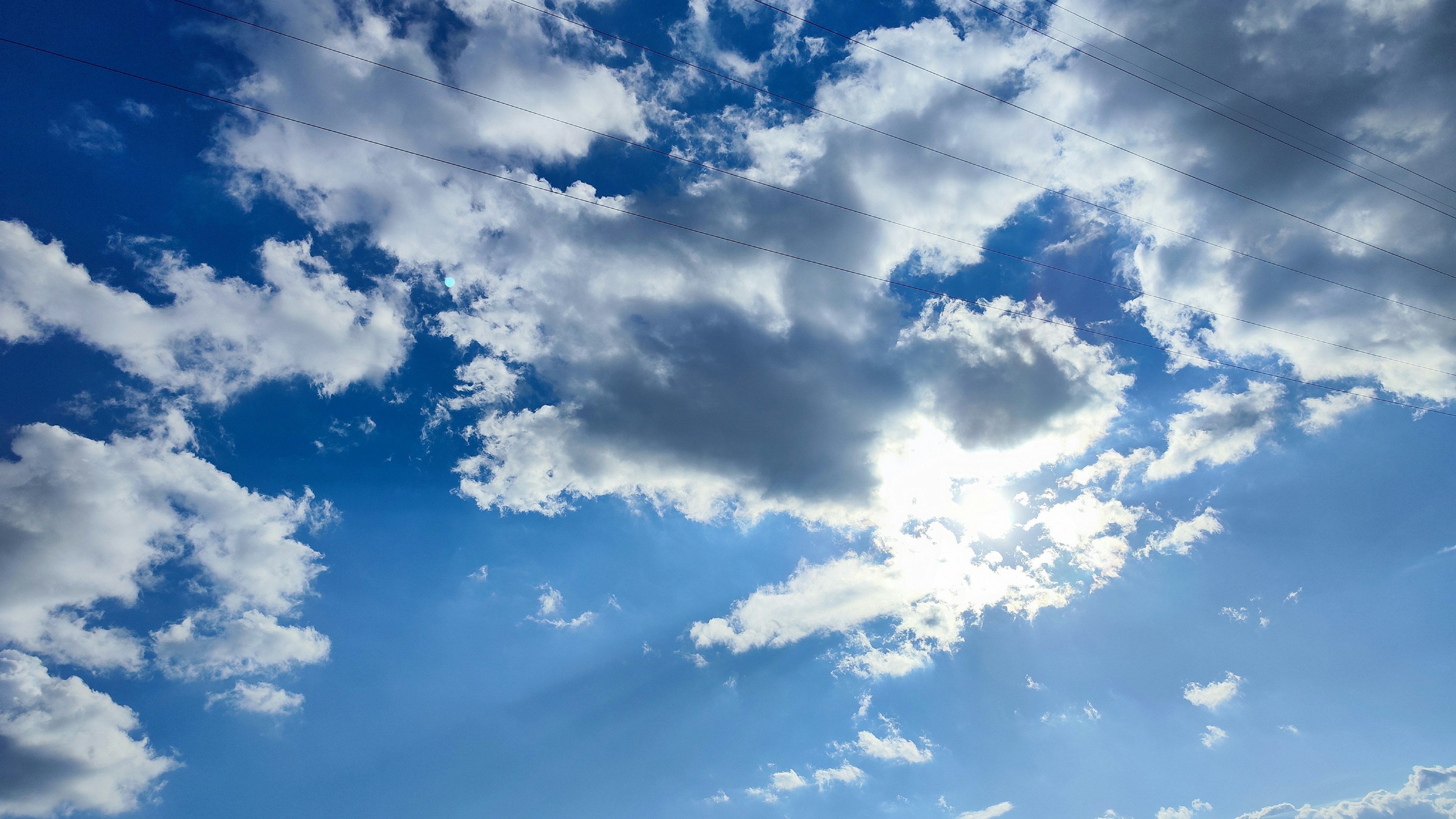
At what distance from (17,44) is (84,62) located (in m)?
4.11

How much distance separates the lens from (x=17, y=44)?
3566 cm

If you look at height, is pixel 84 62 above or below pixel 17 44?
below

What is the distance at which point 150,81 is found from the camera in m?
35.5

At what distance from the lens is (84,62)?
34.5 meters

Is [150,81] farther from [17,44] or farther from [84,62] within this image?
[17,44]

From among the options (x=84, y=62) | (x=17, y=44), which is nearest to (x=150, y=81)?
(x=84, y=62)

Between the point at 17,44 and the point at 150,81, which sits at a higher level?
the point at 17,44

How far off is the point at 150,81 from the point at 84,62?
229cm

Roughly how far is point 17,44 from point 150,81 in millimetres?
5972
